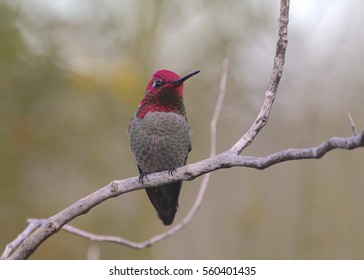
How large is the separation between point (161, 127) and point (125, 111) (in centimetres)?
202

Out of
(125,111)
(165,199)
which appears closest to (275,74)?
(165,199)

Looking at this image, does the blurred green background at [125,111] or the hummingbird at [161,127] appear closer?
the hummingbird at [161,127]

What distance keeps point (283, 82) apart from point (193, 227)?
2036 mm

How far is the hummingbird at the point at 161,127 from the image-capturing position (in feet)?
12.3

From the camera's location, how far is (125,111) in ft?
18.8

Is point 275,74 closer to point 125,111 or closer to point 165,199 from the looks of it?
point 165,199

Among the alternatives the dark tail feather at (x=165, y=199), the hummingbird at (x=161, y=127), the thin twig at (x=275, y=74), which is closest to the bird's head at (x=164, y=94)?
the hummingbird at (x=161, y=127)

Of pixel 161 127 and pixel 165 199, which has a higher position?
pixel 161 127

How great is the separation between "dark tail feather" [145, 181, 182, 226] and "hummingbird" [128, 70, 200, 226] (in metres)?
0.21

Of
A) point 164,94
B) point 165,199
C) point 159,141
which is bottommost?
point 165,199

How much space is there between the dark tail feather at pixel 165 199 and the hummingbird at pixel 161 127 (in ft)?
0.70

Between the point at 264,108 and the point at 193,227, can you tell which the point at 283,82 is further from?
the point at 264,108

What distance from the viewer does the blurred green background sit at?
5.45 meters

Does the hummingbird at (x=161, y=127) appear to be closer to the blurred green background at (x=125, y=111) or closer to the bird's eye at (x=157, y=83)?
the bird's eye at (x=157, y=83)
